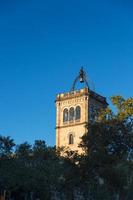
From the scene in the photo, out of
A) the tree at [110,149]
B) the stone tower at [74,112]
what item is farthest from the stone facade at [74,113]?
the tree at [110,149]

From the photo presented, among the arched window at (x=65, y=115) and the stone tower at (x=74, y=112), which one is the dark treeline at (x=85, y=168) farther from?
the arched window at (x=65, y=115)

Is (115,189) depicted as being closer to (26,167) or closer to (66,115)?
(26,167)

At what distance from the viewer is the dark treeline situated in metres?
52.4

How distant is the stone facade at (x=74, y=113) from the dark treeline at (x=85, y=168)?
4429 cm

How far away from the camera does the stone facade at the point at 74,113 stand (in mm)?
103000

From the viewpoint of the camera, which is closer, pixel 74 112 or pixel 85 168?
pixel 85 168

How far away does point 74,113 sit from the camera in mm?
105250

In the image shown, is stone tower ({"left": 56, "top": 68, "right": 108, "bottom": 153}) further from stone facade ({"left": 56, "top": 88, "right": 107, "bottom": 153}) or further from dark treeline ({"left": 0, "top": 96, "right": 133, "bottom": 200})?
dark treeline ({"left": 0, "top": 96, "right": 133, "bottom": 200})

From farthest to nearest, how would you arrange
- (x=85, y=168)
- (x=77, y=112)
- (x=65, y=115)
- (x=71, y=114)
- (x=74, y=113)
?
1. (x=65, y=115)
2. (x=71, y=114)
3. (x=74, y=113)
4. (x=77, y=112)
5. (x=85, y=168)

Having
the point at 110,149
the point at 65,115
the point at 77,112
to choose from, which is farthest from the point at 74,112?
the point at 110,149

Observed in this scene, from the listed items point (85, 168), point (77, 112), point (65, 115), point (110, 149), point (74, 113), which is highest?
point (77, 112)

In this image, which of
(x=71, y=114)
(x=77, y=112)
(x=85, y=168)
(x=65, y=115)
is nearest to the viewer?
(x=85, y=168)

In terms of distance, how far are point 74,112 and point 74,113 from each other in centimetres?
20

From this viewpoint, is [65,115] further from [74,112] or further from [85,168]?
[85,168]
